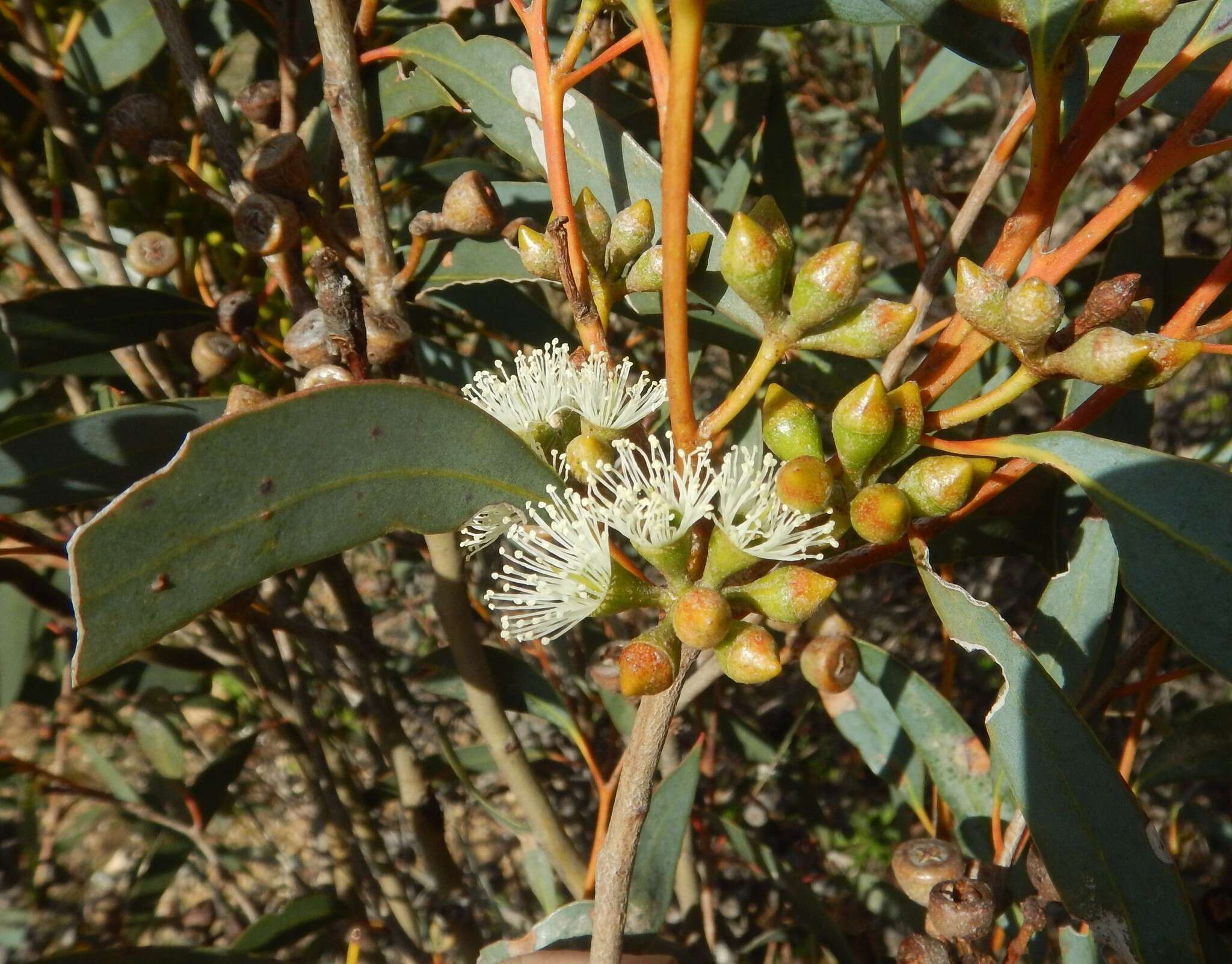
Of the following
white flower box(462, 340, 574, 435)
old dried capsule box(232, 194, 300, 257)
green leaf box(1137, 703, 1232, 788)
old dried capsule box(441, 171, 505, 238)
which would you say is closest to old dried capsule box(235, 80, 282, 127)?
old dried capsule box(232, 194, 300, 257)

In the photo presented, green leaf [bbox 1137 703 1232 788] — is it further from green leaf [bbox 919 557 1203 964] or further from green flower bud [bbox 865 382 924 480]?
green flower bud [bbox 865 382 924 480]

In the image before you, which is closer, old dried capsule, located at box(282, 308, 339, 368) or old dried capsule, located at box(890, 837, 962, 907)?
old dried capsule, located at box(282, 308, 339, 368)

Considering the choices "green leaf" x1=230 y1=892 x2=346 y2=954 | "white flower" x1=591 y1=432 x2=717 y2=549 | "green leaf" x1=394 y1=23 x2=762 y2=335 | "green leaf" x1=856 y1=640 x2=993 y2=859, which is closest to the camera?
"white flower" x1=591 y1=432 x2=717 y2=549

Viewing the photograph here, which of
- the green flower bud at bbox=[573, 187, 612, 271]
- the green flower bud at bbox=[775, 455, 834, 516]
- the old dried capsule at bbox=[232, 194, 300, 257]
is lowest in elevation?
the green flower bud at bbox=[775, 455, 834, 516]

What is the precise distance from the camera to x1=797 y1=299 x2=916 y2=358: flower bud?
78 cm

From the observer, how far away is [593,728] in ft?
7.36

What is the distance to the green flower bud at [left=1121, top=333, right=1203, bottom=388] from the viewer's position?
70 centimetres

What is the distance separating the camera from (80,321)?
1.27 m

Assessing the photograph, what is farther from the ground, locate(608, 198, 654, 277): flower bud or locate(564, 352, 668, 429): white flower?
locate(608, 198, 654, 277): flower bud

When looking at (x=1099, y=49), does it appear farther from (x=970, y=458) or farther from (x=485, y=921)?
(x=485, y=921)

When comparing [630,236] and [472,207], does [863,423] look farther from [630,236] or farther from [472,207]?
[472,207]

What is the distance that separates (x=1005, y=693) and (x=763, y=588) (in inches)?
8.1

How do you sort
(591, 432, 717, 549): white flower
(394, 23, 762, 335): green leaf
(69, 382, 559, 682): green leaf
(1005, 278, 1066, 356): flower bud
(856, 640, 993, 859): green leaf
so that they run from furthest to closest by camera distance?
1. (856, 640, 993, 859): green leaf
2. (394, 23, 762, 335): green leaf
3. (591, 432, 717, 549): white flower
4. (1005, 278, 1066, 356): flower bud
5. (69, 382, 559, 682): green leaf

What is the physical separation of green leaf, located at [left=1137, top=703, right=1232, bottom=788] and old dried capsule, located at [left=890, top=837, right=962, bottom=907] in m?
0.33
